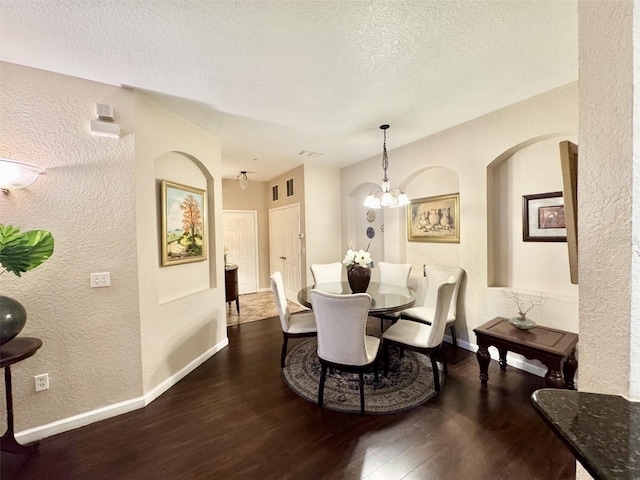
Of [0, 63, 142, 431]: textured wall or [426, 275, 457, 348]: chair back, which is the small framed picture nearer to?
[426, 275, 457, 348]: chair back

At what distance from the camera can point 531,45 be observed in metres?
1.80

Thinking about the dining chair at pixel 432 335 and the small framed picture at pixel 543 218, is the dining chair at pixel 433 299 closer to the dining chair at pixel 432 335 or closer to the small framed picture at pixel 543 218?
the dining chair at pixel 432 335

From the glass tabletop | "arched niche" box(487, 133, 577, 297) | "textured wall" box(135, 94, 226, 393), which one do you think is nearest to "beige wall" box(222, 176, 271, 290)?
"textured wall" box(135, 94, 226, 393)

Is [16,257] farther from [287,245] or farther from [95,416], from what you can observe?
[287,245]

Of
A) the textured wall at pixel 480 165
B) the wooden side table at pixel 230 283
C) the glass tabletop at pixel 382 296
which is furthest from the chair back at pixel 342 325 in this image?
the wooden side table at pixel 230 283

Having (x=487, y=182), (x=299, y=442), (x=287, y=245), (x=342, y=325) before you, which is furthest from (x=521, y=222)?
(x=287, y=245)

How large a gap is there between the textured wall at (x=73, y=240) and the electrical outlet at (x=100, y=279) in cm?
3

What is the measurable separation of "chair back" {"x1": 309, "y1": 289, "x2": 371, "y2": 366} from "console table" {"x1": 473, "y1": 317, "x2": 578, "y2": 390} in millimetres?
1229

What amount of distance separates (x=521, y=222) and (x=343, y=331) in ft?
7.55

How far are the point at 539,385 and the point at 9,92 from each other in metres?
4.85

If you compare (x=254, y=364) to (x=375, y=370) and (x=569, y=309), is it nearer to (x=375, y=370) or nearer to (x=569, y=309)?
(x=375, y=370)

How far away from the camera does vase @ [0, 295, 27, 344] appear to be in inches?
58.9

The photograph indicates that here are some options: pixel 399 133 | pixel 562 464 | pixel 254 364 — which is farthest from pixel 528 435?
pixel 399 133

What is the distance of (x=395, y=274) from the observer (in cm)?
363
